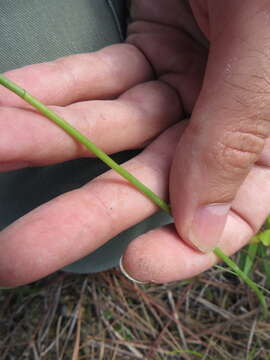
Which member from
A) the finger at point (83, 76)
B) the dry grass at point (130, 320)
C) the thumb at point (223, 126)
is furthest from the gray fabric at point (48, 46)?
the thumb at point (223, 126)

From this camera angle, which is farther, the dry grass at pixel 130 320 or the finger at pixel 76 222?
the dry grass at pixel 130 320

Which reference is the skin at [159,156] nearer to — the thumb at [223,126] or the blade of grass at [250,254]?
the thumb at [223,126]

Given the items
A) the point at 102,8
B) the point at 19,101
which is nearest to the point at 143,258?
the point at 19,101

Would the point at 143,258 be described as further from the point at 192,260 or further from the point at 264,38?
the point at 264,38

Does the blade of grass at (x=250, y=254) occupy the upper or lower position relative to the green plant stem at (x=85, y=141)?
lower

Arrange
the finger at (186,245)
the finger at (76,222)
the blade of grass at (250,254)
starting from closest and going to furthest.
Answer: the finger at (76,222) < the finger at (186,245) < the blade of grass at (250,254)

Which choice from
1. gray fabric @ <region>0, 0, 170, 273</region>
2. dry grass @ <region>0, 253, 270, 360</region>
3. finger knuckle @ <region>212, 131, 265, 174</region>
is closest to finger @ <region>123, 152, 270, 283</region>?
finger knuckle @ <region>212, 131, 265, 174</region>
